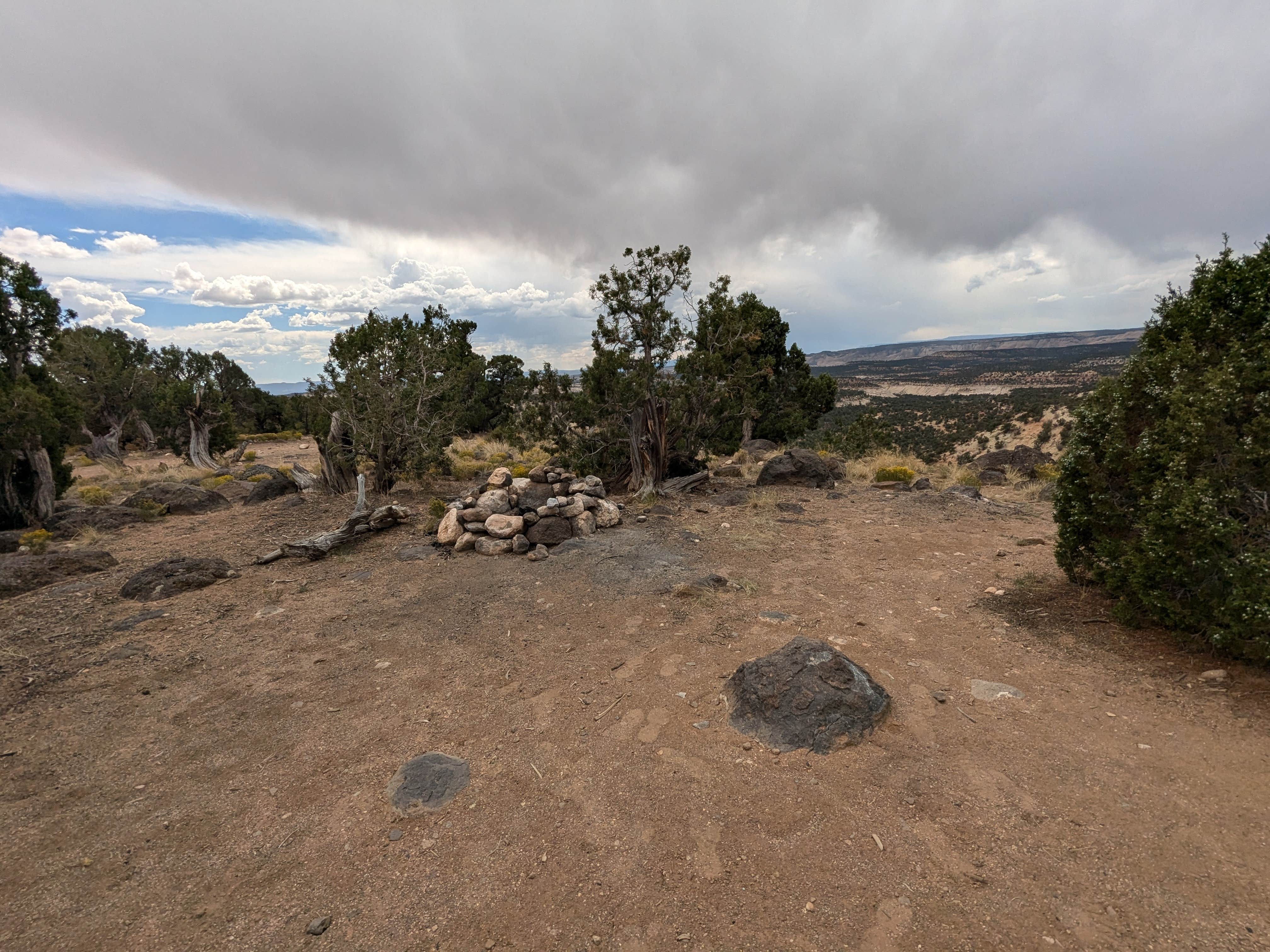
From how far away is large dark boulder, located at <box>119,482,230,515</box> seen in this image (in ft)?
39.6

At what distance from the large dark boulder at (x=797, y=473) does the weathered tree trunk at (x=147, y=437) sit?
32313 mm

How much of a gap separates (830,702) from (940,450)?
36.1 m

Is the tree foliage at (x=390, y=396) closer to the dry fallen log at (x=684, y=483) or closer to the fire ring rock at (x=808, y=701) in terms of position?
the dry fallen log at (x=684, y=483)

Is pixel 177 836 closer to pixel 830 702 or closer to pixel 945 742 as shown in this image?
pixel 830 702

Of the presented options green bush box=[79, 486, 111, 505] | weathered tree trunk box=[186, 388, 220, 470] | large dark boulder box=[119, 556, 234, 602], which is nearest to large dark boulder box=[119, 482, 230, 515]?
green bush box=[79, 486, 111, 505]

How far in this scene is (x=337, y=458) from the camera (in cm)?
1322

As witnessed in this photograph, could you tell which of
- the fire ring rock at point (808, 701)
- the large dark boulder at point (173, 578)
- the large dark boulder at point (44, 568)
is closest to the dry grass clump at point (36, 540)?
the large dark boulder at point (44, 568)

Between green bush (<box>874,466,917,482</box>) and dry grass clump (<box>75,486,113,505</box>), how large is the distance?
788 inches

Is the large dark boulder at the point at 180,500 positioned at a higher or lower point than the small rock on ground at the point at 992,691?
higher

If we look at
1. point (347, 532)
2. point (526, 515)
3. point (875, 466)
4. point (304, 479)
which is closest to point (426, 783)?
point (526, 515)

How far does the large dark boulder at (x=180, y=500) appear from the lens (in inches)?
475

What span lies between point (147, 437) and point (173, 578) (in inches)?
1119

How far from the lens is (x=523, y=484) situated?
10219 millimetres

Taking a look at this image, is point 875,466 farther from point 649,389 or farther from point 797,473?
point 649,389
